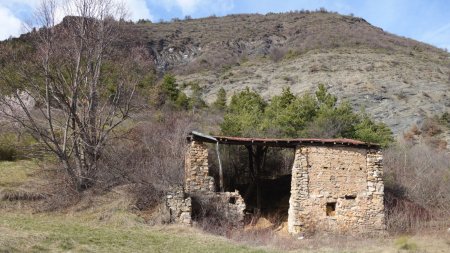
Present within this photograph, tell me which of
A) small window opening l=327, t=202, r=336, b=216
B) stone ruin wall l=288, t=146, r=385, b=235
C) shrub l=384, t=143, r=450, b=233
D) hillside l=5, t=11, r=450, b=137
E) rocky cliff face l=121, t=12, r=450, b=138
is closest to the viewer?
stone ruin wall l=288, t=146, r=385, b=235

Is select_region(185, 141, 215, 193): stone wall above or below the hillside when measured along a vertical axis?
below

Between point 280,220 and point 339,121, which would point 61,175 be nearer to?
point 280,220

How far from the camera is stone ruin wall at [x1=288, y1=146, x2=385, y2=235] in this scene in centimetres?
1555

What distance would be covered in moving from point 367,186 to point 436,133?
21.8m

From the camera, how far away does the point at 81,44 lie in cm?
1816

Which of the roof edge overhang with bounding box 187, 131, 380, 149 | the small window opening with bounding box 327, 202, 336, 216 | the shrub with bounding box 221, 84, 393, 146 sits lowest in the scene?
the small window opening with bounding box 327, 202, 336, 216

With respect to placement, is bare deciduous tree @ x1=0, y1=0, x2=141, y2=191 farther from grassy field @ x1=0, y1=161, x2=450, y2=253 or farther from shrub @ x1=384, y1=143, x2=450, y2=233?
shrub @ x1=384, y1=143, x2=450, y2=233

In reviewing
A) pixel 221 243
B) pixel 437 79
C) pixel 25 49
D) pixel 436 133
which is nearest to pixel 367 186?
pixel 221 243

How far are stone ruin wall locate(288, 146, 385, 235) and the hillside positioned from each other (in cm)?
978

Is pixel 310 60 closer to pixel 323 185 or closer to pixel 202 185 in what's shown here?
pixel 323 185

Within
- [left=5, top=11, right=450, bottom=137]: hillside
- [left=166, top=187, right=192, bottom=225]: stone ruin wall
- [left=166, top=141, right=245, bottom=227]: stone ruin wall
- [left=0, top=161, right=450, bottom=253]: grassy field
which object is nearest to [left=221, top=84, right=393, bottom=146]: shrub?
[left=5, top=11, right=450, bottom=137]: hillside

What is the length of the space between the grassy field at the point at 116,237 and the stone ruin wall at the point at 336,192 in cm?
81

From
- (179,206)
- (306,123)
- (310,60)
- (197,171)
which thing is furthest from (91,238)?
(310,60)

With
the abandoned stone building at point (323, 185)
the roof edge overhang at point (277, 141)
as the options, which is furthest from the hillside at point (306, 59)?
the abandoned stone building at point (323, 185)
